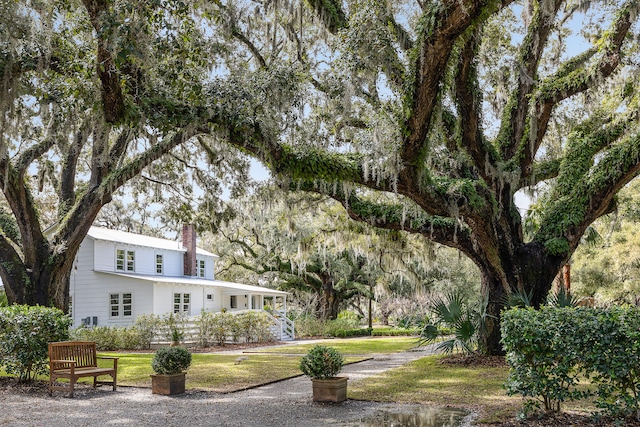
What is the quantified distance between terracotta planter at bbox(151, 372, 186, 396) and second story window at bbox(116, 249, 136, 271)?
56.3 feet

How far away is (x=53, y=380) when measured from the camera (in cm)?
948

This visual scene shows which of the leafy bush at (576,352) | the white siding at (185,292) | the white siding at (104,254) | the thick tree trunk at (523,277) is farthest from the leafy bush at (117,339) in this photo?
the leafy bush at (576,352)

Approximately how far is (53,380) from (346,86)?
698 cm

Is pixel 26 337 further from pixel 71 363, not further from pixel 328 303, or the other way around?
pixel 328 303

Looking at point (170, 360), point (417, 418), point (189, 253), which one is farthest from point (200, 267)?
point (417, 418)

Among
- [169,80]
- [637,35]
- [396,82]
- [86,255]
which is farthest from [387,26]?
[86,255]

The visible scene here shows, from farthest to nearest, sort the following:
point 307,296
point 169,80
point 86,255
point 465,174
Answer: point 307,296 → point 86,255 → point 465,174 → point 169,80

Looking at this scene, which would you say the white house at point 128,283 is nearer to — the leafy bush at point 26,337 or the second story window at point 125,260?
the second story window at point 125,260

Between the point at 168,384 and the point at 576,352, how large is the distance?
6320 mm

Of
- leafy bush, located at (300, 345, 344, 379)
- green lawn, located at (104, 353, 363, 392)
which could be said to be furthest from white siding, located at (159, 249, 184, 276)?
leafy bush, located at (300, 345, 344, 379)

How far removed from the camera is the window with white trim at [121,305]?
24.2 m

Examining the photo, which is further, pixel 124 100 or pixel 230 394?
pixel 230 394

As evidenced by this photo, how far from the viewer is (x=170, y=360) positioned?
9398 millimetres

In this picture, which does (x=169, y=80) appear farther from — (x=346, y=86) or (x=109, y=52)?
(x=346, y=86)
